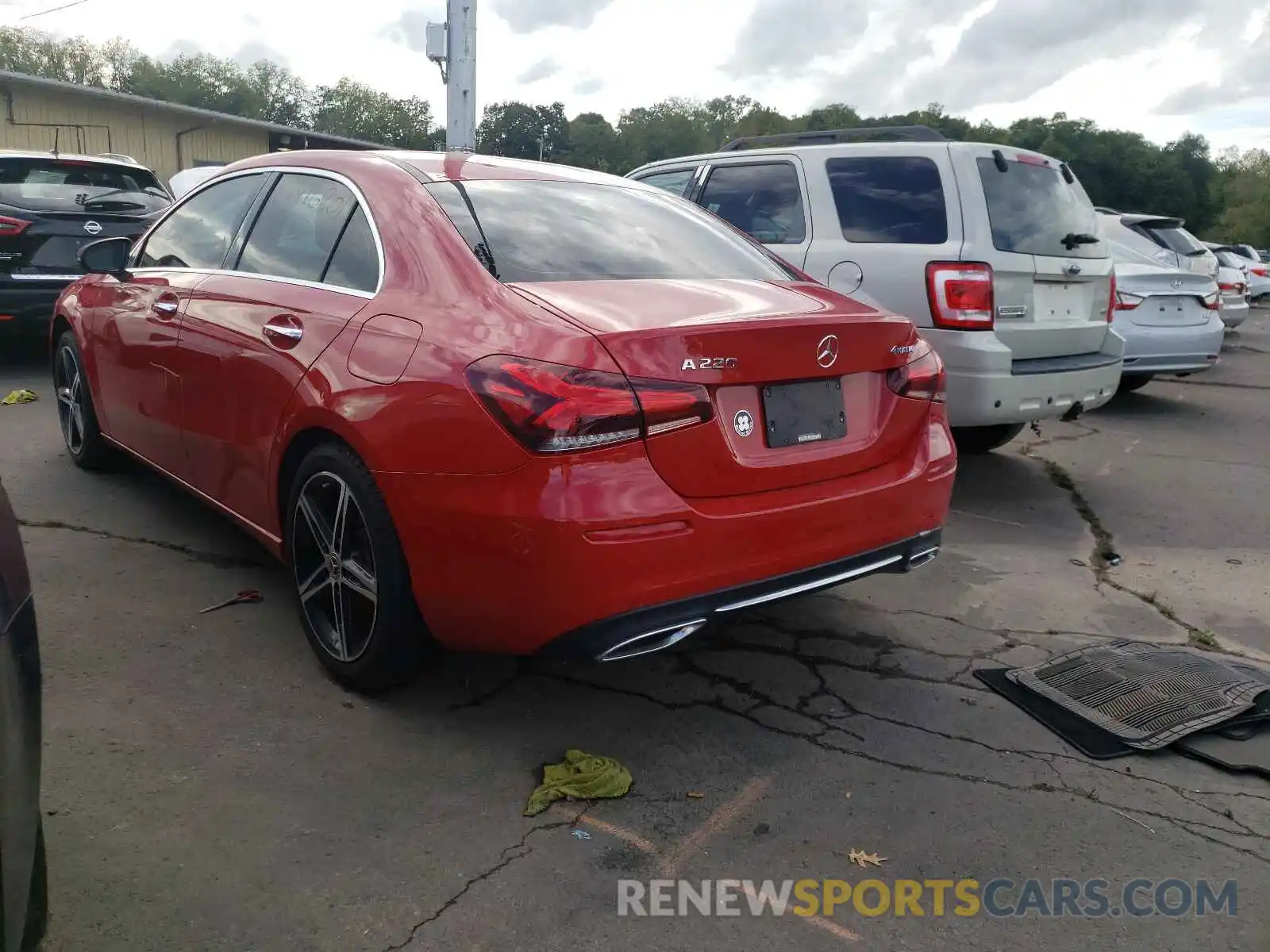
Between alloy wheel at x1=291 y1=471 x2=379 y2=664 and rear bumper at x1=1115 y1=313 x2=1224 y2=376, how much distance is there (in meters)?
7.66

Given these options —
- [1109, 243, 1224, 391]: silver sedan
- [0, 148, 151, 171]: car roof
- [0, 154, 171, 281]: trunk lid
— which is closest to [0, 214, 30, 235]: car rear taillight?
[0, 154, 171, 281]: trunk lid

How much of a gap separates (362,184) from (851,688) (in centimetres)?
231

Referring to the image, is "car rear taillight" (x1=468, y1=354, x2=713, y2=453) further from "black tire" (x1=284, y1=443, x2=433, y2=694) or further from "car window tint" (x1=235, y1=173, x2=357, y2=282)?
"car window tint" (x1=235, y1=173, x2=357, y2=282)

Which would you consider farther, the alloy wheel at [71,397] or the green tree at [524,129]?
the green tree at [524,129]

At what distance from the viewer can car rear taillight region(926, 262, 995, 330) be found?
18.1 feet

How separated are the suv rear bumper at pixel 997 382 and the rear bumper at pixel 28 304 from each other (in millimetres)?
6395

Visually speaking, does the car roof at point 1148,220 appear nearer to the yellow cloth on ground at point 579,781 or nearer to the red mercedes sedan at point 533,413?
the red mercedes sedan at point 533,413

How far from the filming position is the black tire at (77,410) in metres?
5.50

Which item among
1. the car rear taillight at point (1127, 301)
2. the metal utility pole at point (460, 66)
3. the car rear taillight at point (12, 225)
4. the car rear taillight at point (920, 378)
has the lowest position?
the car rear taillight at point (920, 378)

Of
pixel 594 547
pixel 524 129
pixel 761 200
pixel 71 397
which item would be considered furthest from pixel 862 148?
pixel 524 129

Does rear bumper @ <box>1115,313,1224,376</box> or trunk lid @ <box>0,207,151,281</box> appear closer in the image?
trunk lid @ <box>0,207,151,281</box>

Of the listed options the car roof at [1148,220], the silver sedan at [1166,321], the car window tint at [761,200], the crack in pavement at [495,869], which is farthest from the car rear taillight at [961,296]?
the car roof at [1148,220]

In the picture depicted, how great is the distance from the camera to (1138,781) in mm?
3080

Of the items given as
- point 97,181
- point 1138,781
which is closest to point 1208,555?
point 1138,781
